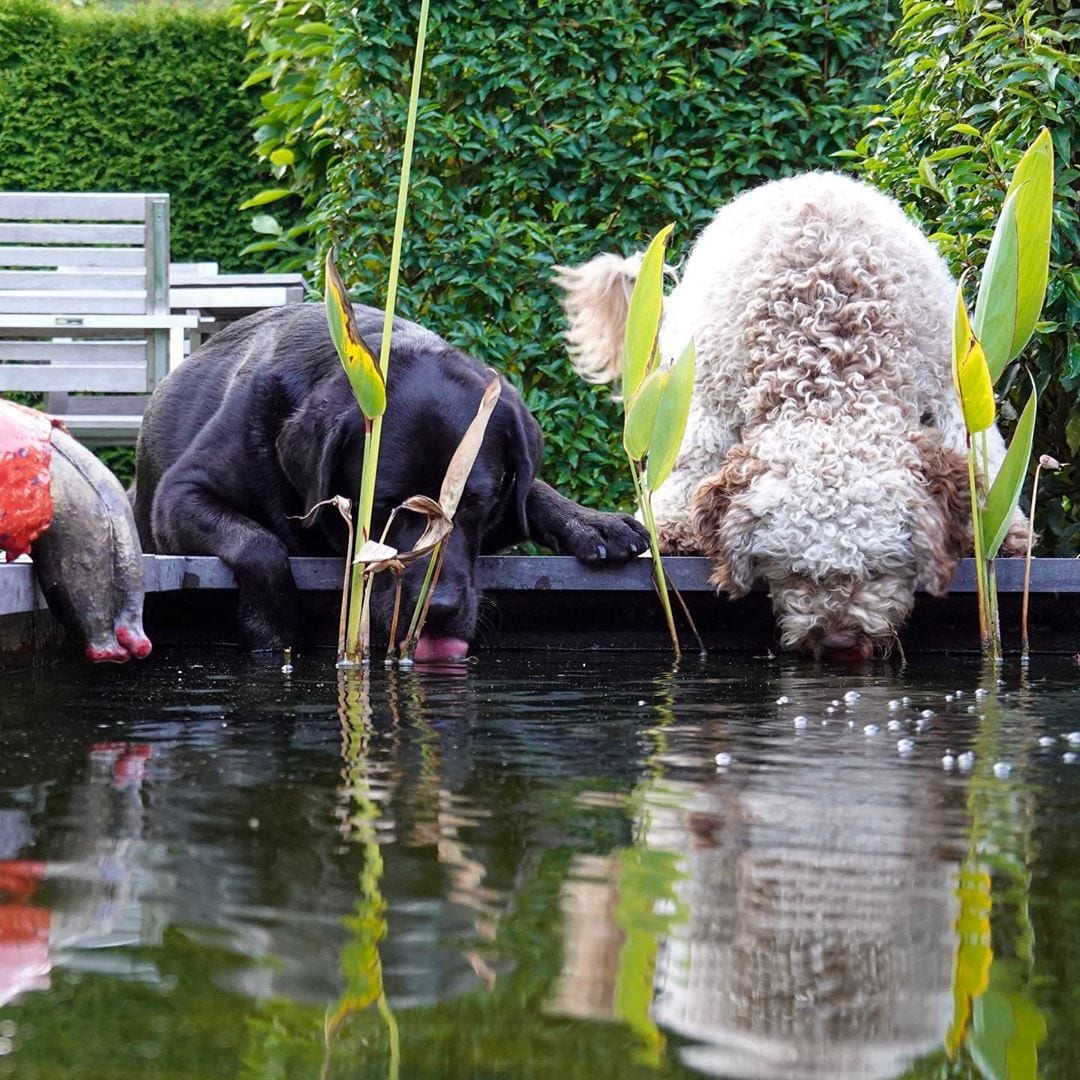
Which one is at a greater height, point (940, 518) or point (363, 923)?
point (940, 518)

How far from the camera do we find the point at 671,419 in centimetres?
421

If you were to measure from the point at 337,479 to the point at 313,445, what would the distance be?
11cm

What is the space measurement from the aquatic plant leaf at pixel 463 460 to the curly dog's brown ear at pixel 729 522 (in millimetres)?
657

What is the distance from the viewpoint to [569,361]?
23.7 feet

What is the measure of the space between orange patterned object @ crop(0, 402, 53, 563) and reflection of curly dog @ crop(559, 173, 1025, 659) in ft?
5.52

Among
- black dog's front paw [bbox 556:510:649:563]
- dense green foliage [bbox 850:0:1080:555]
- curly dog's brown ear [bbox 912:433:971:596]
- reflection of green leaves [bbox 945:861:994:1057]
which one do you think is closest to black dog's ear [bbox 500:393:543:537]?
black dog's front paw [bbox 556:510:649:563]

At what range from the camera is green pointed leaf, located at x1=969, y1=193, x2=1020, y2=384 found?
12.9 feet

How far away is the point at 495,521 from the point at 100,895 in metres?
3.08

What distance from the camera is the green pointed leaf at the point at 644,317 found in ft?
13.7

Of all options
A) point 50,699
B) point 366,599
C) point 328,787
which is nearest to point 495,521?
point 366,599

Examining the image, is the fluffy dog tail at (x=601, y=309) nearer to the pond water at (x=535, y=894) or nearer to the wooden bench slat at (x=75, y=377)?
the wooden bench slat at (x=75, y=377)

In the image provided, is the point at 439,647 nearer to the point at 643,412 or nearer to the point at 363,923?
the point at 643,412

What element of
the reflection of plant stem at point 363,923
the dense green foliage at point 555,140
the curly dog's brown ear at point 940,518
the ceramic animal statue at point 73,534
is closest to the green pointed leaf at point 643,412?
the curly dog's brown ear at point 940,518

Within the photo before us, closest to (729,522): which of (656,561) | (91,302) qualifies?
(656,561)
